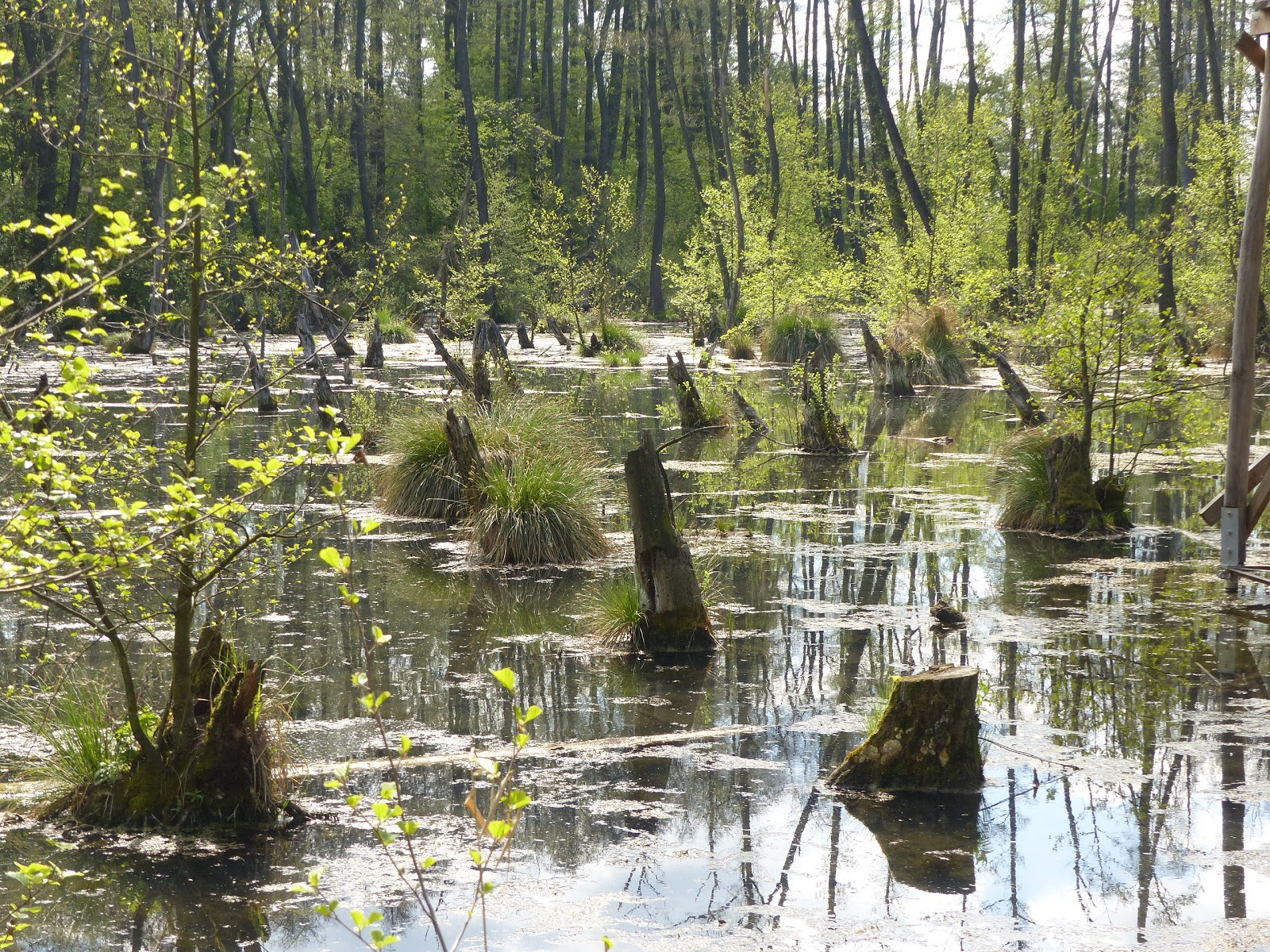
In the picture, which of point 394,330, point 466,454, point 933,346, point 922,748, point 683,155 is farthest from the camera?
point 683,155

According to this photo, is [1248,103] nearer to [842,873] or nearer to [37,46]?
[37,46]

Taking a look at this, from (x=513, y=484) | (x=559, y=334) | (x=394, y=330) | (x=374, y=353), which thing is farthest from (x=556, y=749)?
(x=394, y=330)

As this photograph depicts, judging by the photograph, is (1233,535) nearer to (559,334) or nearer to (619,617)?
(619,617)

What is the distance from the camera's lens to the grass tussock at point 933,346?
86.4 feet

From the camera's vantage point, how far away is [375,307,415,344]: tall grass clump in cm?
3666

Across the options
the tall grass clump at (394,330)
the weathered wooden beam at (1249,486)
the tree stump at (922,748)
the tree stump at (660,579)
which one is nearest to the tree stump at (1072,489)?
the weathered wooden beam at (1249,486)

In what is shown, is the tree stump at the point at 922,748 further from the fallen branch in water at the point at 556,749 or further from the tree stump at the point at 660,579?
the tree stump at the point at 660,579

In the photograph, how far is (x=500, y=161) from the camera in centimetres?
4728

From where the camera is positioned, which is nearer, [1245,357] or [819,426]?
[1245,357]

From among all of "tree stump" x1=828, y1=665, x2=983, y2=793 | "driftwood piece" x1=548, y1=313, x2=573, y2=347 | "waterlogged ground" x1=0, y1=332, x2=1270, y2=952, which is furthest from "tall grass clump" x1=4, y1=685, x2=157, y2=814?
"driftwood piece" x1=548, y1=313, x2=573, y2=347

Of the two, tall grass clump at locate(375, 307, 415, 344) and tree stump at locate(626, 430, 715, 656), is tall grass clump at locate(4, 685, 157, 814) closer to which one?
tree stump at locate(626, 430, 715, 656)

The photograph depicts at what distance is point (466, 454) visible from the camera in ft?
38.8

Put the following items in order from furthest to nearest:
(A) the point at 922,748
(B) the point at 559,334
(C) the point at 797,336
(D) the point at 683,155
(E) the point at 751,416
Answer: (D) the point at 683,155 < (B) the point at 559,334 < (C) the point at 797,336 < (E) the point at 751,416 < (A) the point at 922,748

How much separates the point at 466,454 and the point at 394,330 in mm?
25819
